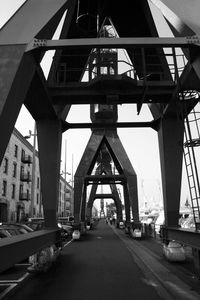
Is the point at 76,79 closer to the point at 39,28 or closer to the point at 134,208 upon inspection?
the point at 39,28

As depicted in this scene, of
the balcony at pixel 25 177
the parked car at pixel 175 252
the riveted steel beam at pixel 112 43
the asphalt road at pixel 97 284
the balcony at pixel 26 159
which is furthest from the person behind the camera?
the balcony at pixel 26 159

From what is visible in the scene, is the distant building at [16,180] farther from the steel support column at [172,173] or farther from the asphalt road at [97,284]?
the asphalt road at [97,284]

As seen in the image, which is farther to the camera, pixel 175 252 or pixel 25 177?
pixel 25 177

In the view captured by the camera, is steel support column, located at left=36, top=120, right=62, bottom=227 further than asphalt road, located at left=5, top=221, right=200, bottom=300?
Yes

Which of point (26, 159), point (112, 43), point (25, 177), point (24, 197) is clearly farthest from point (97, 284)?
point (26, 159)

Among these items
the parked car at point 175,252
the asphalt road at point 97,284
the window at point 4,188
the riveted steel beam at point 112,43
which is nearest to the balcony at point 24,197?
the window at point 4,188

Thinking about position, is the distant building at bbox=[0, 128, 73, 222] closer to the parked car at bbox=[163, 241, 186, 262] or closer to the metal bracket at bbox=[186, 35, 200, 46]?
the parked car at bbox=[163, 241, 186, 262]

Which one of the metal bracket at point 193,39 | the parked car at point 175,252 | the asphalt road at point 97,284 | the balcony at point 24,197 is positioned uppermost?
the balcony at point 24,197

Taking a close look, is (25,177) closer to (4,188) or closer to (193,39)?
(4,188)

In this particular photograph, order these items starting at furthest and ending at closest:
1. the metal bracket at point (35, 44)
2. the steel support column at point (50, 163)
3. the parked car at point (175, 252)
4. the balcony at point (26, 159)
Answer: the balcony at point (26, 159)
the steel support column at point (50, 163)
the parked car at point (175, 252)
the metal bracket at point (35, 44)

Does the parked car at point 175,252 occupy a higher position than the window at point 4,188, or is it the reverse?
the window at point 4,188

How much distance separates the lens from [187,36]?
8.72 meters

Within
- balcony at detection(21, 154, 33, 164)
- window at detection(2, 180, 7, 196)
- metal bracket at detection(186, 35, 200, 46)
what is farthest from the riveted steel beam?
balcony at detection(21, 154, 33, 164)

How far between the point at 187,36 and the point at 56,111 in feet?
25.2
